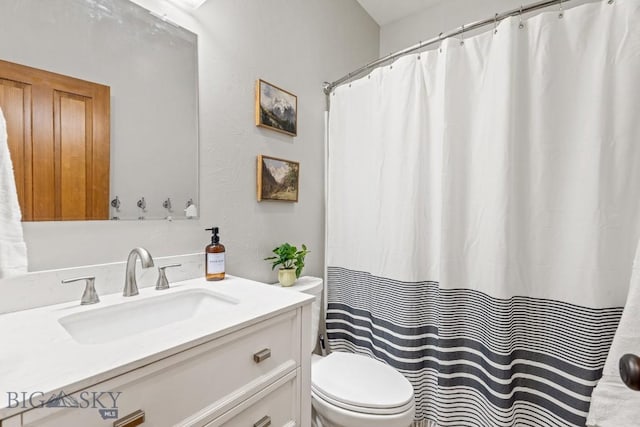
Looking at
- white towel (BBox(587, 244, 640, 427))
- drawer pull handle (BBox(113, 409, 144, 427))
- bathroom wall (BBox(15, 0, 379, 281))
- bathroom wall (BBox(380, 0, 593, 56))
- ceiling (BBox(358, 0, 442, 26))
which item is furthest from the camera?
ceiling (BBox(358, 0, 442, 26))

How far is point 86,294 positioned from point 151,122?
61 cm

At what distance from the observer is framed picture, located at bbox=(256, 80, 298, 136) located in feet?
4.58

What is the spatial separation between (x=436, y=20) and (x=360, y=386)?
2.31 metres

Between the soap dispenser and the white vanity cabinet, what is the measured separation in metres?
0.41

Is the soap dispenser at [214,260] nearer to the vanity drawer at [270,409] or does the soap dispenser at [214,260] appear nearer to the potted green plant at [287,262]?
the potted green plant at [287,262]

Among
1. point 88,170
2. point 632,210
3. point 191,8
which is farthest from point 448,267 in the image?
point 191,8

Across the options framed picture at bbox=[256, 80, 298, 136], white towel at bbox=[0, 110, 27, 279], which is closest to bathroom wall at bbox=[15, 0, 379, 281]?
framed picture at bbox=[256, 80, 298, 136]

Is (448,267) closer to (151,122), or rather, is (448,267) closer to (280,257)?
(280,257)

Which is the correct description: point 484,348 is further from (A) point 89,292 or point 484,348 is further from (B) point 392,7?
(B) point 392,7

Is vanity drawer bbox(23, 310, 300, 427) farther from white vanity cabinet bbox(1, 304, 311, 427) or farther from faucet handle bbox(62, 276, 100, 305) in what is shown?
faucet handle bbox(62, 276, 100, 305)

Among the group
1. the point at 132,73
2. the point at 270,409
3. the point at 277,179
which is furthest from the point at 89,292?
the point at 277,179

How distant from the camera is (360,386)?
1182 millimetres

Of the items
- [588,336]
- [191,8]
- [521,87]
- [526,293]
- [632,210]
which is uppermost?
[191,8]

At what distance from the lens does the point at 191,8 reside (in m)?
1.13
